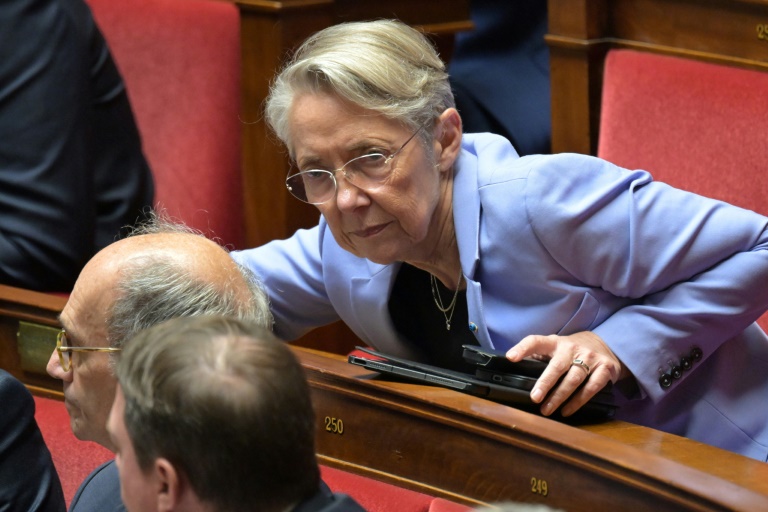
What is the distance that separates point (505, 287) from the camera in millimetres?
1659

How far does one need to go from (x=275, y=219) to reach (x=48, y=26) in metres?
0.59

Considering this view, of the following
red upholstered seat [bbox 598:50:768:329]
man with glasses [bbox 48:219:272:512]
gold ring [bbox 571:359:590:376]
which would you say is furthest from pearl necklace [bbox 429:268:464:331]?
red upholstered seat [bbox 598:50:768:329]

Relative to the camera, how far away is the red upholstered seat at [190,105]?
99.7 inches

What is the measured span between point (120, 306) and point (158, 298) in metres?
0.05

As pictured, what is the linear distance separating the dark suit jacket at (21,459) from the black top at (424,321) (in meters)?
0.60

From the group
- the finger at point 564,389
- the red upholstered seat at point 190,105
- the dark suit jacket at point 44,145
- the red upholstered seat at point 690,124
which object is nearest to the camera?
the finger at point 564,389

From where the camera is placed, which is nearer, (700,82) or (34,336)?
(34,336)

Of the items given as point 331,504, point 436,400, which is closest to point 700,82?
point 436,400

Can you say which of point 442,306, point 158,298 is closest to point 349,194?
point 442,306

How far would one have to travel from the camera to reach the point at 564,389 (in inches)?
57.1

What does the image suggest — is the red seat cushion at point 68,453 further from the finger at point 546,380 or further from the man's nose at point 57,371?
the finger at point 546,380

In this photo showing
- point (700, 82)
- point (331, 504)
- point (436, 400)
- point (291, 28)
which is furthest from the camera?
point (291, 28)

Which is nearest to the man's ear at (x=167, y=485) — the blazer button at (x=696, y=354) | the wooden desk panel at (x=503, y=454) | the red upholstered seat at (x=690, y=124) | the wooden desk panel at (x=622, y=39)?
the wooden desk panel at (x=503, y=454)

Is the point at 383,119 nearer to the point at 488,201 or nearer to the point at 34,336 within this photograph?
the point at 488,201
